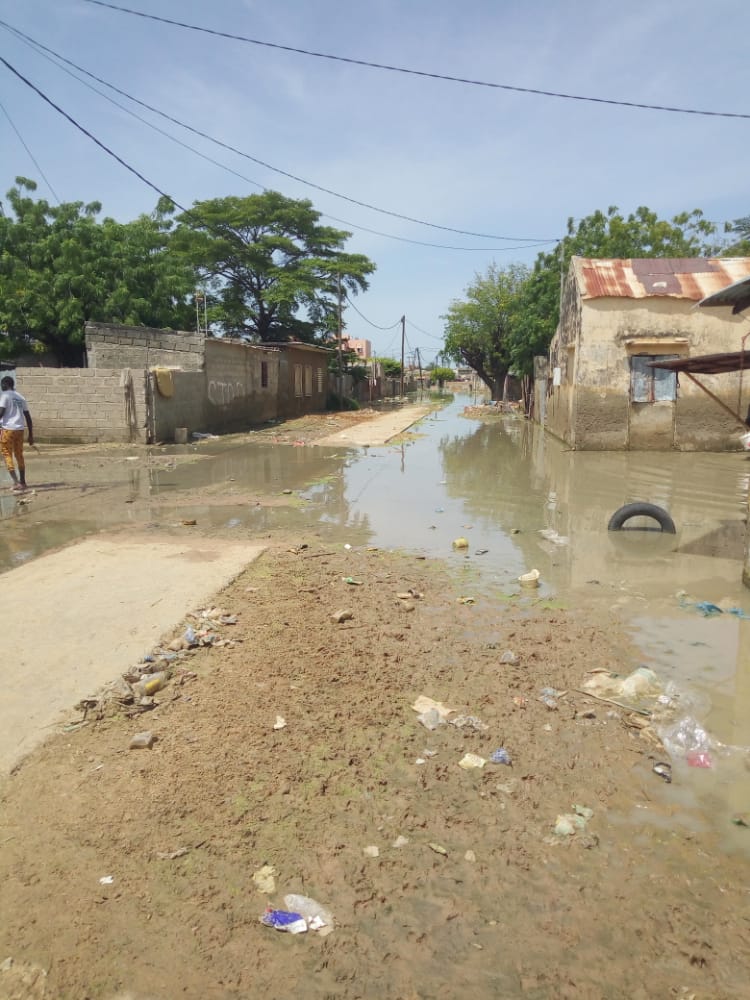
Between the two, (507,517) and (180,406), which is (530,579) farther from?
(180,406)

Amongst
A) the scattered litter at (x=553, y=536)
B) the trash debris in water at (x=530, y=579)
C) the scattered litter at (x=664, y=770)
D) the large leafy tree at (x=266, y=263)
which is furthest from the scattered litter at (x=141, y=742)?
the large leafy tree at (x=266, y=263)

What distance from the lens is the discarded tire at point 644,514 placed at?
7.28 m

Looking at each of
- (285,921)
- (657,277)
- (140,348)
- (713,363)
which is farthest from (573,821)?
(140,348)

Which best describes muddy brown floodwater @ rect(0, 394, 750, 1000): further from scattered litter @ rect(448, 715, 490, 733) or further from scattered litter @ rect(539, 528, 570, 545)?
scattered litter @ rect(539, 528, 570, 545)

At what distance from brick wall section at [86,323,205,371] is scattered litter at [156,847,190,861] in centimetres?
1691

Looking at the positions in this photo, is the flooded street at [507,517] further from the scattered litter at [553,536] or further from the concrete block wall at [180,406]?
the concrete block wall at [180,406]

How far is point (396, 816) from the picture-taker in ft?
8.68

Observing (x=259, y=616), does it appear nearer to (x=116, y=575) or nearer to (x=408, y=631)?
(x=408, y=631)

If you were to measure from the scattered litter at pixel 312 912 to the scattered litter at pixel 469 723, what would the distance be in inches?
50.6

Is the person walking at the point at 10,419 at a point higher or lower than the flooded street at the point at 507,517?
higher

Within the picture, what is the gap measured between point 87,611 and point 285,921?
310 centimetres

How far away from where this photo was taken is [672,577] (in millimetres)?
5867

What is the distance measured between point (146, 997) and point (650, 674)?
2910 mm

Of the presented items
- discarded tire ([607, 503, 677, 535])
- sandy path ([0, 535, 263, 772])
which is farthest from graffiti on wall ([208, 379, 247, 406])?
discarded tire ([607, 503, 677, 535])
